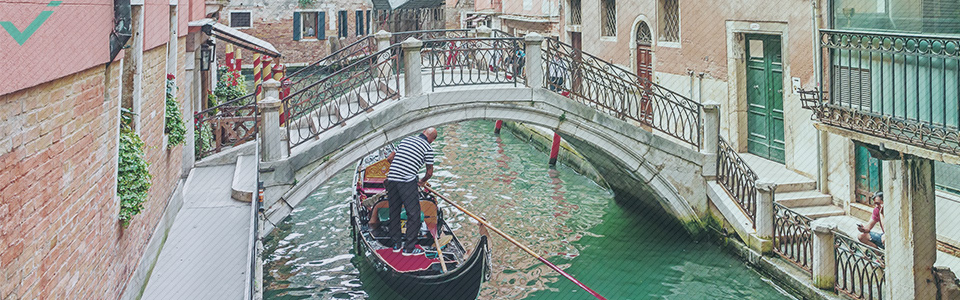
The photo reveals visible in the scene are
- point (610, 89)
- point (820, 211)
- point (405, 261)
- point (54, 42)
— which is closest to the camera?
point (54, 42)

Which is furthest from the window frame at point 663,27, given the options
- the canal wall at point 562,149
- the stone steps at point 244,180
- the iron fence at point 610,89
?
the stone steps at point 244,180

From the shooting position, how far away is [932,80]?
5.59 meters

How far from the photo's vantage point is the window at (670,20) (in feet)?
36.5

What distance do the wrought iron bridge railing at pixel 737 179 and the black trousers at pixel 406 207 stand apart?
9.04 feet

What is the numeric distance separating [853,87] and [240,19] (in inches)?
920

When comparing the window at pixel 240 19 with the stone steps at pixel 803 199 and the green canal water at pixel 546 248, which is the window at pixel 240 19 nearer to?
the green canal water at pixel 546 248

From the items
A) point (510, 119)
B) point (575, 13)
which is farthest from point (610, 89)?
point (575, 13)

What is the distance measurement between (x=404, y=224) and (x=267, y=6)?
2054cm

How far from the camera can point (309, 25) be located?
92.9 ft

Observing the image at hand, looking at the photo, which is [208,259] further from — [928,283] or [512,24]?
[512,24]

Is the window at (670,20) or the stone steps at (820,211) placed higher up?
the window at (670,20)

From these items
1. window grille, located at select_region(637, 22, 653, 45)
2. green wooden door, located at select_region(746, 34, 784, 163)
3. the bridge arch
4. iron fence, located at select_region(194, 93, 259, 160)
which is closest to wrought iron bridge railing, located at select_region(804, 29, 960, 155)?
the bridge arch

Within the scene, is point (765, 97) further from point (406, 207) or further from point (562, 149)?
point (562, 149)

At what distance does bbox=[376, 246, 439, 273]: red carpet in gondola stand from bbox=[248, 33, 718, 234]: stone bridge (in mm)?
821
